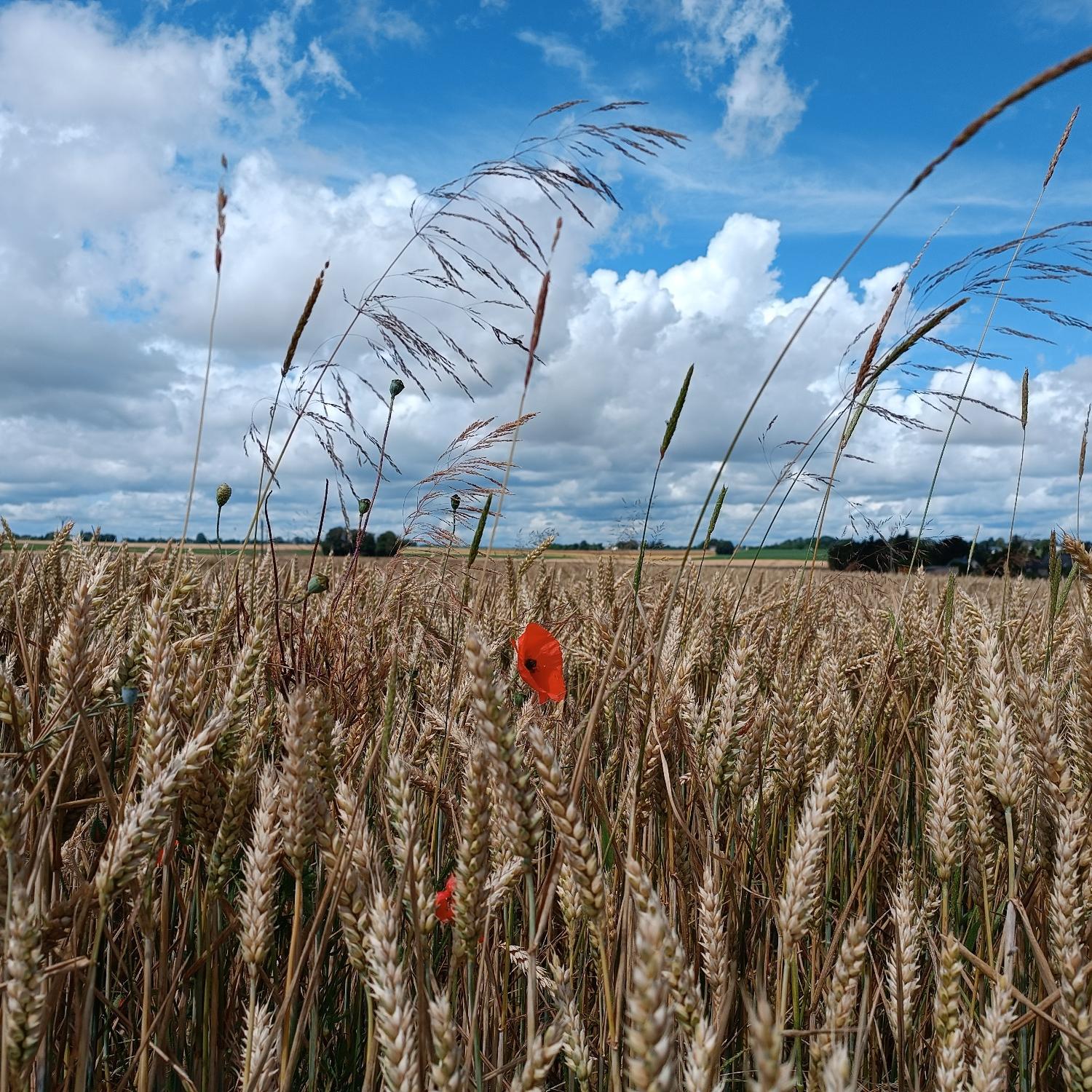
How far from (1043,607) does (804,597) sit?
1164mm

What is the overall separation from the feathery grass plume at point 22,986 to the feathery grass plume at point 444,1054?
A: 13.7 inches

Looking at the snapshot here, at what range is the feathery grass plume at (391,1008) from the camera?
2.24 ft

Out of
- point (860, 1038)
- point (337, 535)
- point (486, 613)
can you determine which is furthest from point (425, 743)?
point (337, 535)

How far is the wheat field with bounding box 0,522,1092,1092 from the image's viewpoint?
0.80 metres

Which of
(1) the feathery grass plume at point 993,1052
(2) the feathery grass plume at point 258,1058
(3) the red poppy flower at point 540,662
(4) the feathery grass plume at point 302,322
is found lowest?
(2) the feathery grass plume at point 258,1058

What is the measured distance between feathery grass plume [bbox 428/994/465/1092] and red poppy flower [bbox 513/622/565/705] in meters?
1.09

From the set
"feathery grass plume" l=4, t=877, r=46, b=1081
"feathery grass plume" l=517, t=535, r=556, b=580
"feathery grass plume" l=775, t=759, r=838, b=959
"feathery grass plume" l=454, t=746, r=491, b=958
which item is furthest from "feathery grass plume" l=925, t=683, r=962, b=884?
"feathery grass plume" l=517, t=535, r=556, b=580

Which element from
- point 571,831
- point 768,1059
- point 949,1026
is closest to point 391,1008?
point 571,831

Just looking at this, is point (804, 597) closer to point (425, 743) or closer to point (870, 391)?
point (870, 391)

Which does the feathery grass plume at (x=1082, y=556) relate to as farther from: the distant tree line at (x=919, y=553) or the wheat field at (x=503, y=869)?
the distant tree line at (x=919, y=553)

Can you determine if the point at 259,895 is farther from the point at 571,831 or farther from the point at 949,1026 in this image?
the point at 949,1026

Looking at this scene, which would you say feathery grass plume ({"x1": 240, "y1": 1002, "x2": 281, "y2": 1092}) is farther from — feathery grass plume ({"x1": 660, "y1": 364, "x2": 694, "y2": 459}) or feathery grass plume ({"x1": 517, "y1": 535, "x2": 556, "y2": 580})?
feathery grass plume ({"x1": 517, "y1": 535, "x2": 556, "y2": 580})

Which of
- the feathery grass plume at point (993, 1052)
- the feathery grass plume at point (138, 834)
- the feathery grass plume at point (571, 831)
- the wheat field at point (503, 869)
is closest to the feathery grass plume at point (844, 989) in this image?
the wheat field at point (503, 869)

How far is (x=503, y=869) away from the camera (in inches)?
43.5
